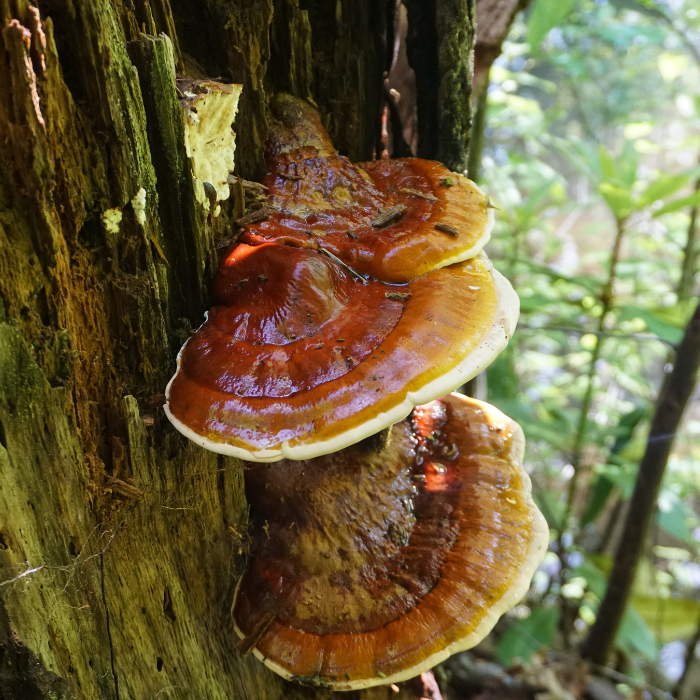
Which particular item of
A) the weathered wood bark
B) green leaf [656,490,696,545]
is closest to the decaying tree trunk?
the weathered wood bark

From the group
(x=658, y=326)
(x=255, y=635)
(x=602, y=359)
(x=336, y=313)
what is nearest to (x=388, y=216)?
(x=336, y=313)

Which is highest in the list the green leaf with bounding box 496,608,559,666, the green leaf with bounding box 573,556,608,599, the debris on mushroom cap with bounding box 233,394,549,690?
the debris on mushroom cap with bounding box 233,394,549,690

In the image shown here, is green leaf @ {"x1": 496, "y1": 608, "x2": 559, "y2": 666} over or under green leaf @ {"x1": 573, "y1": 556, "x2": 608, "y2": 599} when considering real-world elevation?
under

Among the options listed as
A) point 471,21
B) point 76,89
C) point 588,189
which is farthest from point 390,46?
point 588,189

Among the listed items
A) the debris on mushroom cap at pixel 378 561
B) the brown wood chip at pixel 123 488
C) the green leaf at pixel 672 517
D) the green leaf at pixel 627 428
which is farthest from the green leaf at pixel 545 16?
the green leaf at pixel 672 517

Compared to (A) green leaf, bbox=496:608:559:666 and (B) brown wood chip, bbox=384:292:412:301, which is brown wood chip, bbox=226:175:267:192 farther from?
(A) green leaf, bbox=496:608:559:666

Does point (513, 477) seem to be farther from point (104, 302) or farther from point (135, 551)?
point (104, 302)
